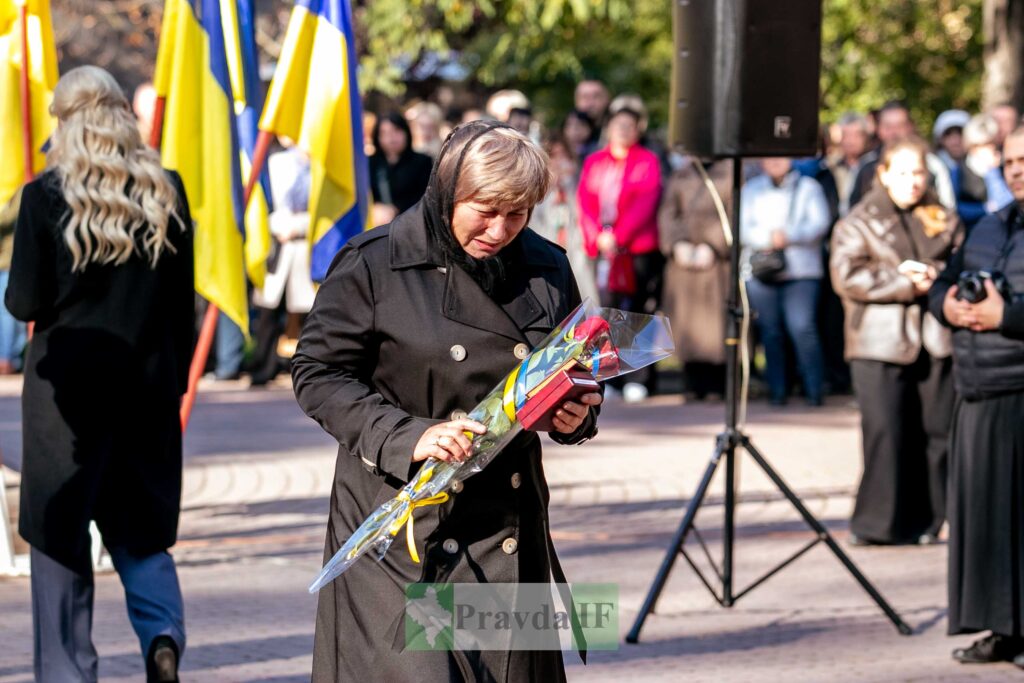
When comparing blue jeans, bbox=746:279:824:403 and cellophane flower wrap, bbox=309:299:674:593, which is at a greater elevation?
cellophane flower wrap, bbox=309:299:674:593

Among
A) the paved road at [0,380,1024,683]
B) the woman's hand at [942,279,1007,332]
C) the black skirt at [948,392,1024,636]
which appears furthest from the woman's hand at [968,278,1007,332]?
the paved road at [0,380,1024,683]

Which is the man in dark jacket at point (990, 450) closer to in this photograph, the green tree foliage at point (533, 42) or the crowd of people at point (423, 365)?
the crowd of people at point (423, 365)

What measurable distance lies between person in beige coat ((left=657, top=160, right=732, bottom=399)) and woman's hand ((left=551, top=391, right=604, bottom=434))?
34.7ft

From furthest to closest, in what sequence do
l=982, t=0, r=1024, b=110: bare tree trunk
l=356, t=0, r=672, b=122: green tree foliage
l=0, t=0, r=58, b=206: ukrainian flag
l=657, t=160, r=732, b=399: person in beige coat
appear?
l=356, t=0, r=672, b=122: green tree foliage
l=982, t=0, r=1024, b=110: bare tree trunk
l=657, t=160, r=732, b=399: person in beige coat
l=0, t=0, r=58, b=206: ukrainian flag

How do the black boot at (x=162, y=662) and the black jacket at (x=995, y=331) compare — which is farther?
the black jacket at (x=995, y=331)

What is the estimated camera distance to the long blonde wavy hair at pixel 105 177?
577 cm

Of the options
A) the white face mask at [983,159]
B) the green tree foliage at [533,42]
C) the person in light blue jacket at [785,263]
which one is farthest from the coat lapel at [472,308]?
the green tree foliage at [533,42]

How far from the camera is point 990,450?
277 inches

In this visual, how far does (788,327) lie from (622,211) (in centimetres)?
168

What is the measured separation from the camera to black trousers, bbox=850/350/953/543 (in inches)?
365

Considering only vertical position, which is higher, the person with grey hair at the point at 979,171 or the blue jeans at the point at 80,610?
the person with grey hair at the point at 979,171

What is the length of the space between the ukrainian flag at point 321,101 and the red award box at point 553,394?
4640 millimetres

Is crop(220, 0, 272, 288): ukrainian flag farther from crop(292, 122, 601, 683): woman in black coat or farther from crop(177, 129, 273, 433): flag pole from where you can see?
crop(292, 122, 601, 683): woman in black coat

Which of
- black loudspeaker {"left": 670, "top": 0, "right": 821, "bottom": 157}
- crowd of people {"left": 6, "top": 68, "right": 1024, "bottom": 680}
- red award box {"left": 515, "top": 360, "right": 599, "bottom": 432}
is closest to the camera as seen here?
red award box {"left": 515, "top": 360, "right": 599, "bottom": 432}
